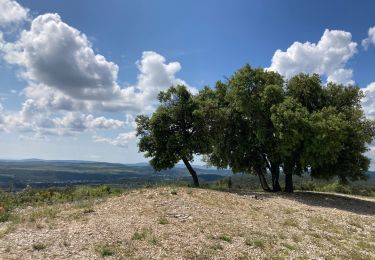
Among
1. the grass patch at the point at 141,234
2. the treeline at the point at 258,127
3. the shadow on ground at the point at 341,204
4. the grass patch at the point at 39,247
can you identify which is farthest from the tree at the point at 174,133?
the grass patch at the point at 39,247

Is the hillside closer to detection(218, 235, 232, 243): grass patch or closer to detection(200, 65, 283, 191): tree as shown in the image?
detection(218, 235, 232, 243): grass patch

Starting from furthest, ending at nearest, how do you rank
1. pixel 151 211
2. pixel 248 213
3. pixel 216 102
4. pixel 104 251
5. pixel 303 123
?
pixel 216 102 → pixel 303 123 → pixel 248 213 → pixel 151 211 → pixel 104 251

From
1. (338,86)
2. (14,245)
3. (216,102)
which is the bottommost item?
(14,245)

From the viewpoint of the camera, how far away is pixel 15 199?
27.4 metres

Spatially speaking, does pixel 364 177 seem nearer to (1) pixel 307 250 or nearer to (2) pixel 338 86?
(2) pixel 338 86

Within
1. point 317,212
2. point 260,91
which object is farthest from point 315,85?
point 317,212

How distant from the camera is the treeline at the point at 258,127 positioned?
3368 centimetres

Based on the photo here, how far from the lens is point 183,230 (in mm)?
18000

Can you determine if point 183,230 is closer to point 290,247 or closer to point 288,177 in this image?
point 290,247

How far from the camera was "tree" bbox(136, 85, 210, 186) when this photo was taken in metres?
35.4

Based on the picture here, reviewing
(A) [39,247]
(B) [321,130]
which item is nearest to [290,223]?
(B) [321,130]

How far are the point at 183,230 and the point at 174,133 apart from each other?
1886cm

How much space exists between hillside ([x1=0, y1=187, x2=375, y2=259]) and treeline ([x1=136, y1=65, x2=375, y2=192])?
8.82 metres

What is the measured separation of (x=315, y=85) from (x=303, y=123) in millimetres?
7970
